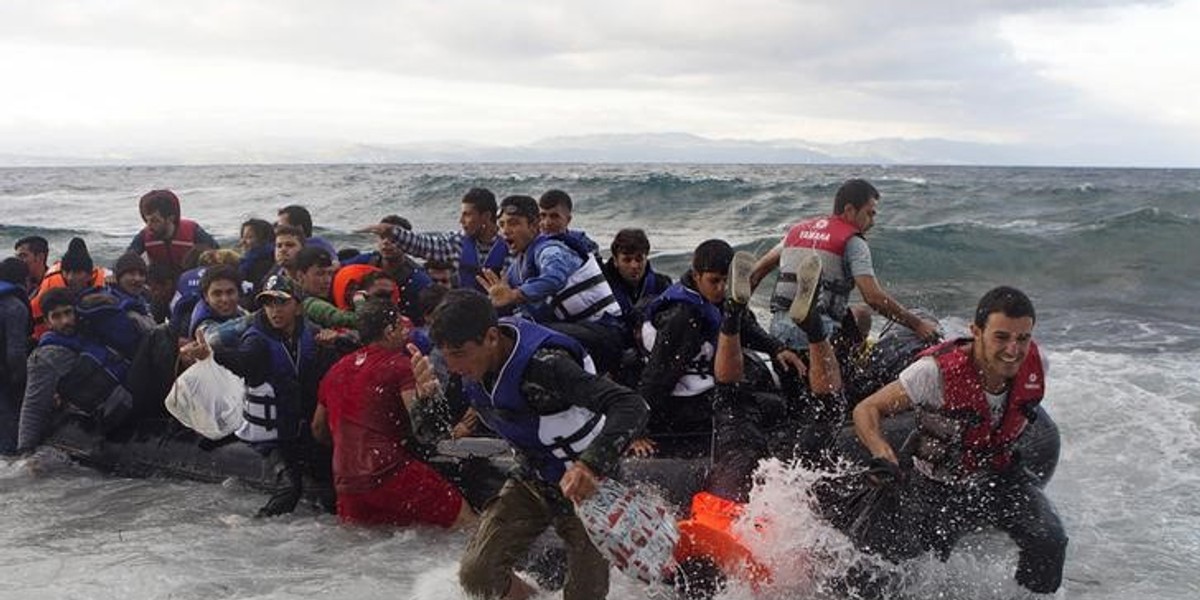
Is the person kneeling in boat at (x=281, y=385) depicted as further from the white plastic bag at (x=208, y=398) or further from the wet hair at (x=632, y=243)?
the wet hair at (x=632, y=243)

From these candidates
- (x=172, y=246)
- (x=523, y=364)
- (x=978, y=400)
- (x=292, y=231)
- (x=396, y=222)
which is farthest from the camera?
(x=172, y=246)

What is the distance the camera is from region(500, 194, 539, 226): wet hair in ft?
18.8

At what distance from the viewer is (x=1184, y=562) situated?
205 inches

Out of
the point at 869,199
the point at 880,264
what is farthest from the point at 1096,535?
the point at 880,264

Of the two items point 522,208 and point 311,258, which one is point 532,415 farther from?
point 311,258

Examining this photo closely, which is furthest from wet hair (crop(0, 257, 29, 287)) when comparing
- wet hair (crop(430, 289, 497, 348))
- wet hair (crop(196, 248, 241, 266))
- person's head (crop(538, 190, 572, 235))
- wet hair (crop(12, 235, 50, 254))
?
wet hair (crop(430, 289, 497, 348))

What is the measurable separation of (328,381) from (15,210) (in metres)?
36.0

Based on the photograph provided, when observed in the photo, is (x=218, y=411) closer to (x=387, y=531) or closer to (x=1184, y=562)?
(x=387, y=531)

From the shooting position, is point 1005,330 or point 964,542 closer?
point 1005,330

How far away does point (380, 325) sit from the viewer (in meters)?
4.88

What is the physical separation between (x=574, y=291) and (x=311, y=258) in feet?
4.99

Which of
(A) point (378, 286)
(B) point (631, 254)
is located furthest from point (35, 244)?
(B) point (631, 254)

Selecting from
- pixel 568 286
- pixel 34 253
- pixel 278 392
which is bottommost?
pixel 278 392

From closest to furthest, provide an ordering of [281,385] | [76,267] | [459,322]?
[459,322]
[281,385]
[76,267]
